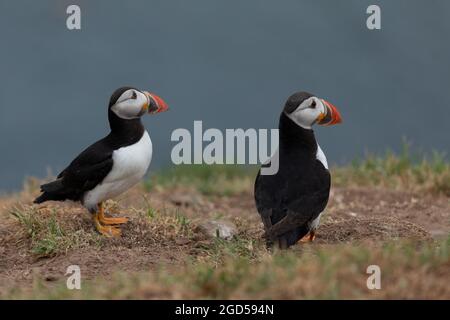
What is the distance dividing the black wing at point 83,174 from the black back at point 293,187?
130 centimetres

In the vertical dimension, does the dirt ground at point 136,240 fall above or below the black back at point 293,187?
below

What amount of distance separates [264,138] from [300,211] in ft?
3.33

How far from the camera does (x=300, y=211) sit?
26.6ft

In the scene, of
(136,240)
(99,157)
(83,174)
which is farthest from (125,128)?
(136,240)

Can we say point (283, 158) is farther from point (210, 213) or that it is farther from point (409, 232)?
point (210, 213)

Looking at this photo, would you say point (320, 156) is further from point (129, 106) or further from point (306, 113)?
point (129, 106)

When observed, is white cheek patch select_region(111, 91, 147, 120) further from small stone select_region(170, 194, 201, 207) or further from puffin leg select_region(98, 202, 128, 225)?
small stone select_region(170, 194, 201, 207)

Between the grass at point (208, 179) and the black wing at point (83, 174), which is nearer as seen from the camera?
the black wing at point (83, 174)

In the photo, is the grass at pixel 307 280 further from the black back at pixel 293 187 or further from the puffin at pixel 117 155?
the puffin at pixel 117 155

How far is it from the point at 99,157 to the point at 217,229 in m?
1.25

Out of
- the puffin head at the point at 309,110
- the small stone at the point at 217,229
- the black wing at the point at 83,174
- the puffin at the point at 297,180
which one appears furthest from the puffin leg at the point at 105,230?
the puffin head at the point at 309,110

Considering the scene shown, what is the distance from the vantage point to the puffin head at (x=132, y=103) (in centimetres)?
861

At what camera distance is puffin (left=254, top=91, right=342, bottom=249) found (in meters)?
8.09
